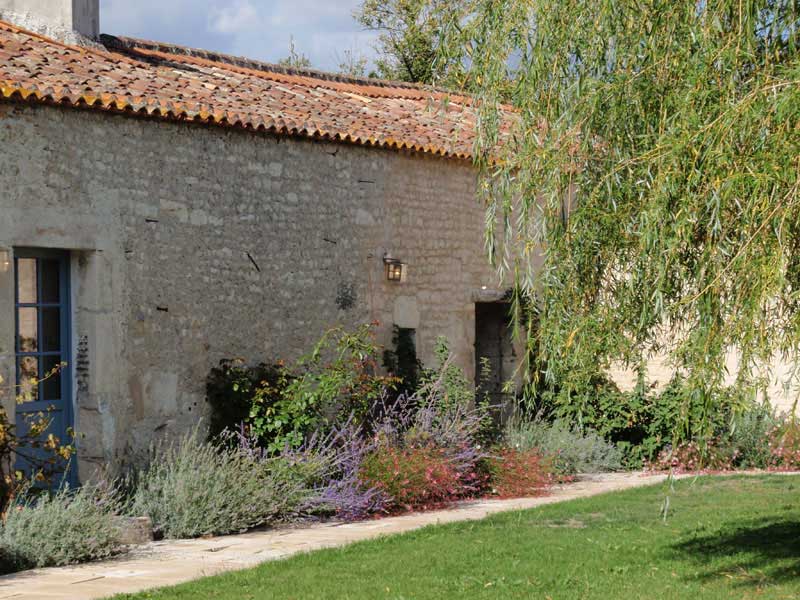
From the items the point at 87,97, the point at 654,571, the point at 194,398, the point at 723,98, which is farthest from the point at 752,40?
the point at 194,398

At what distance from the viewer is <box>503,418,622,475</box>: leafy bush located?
1242 centimetres

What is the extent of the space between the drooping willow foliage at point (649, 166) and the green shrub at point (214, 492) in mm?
2998

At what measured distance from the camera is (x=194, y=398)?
1008cm

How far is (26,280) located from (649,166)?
5157mm

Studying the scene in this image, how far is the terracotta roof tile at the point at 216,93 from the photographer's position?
30.5ft

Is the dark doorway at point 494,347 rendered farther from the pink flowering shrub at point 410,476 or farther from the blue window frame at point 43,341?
the blue window frame at point 43,341

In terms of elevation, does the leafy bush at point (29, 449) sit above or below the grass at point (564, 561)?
above

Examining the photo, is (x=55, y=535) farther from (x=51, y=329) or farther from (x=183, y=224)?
(x=183, y=224)

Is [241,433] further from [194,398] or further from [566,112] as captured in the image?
[566,112]

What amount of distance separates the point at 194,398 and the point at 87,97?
2.58m

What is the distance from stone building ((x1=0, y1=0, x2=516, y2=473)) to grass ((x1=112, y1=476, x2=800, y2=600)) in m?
2.66

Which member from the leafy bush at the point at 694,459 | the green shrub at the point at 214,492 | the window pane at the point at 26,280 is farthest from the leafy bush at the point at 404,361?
the window pane at the point at 26,280

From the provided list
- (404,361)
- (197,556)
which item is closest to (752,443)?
(404,361)

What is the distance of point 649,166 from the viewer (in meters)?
5.87
